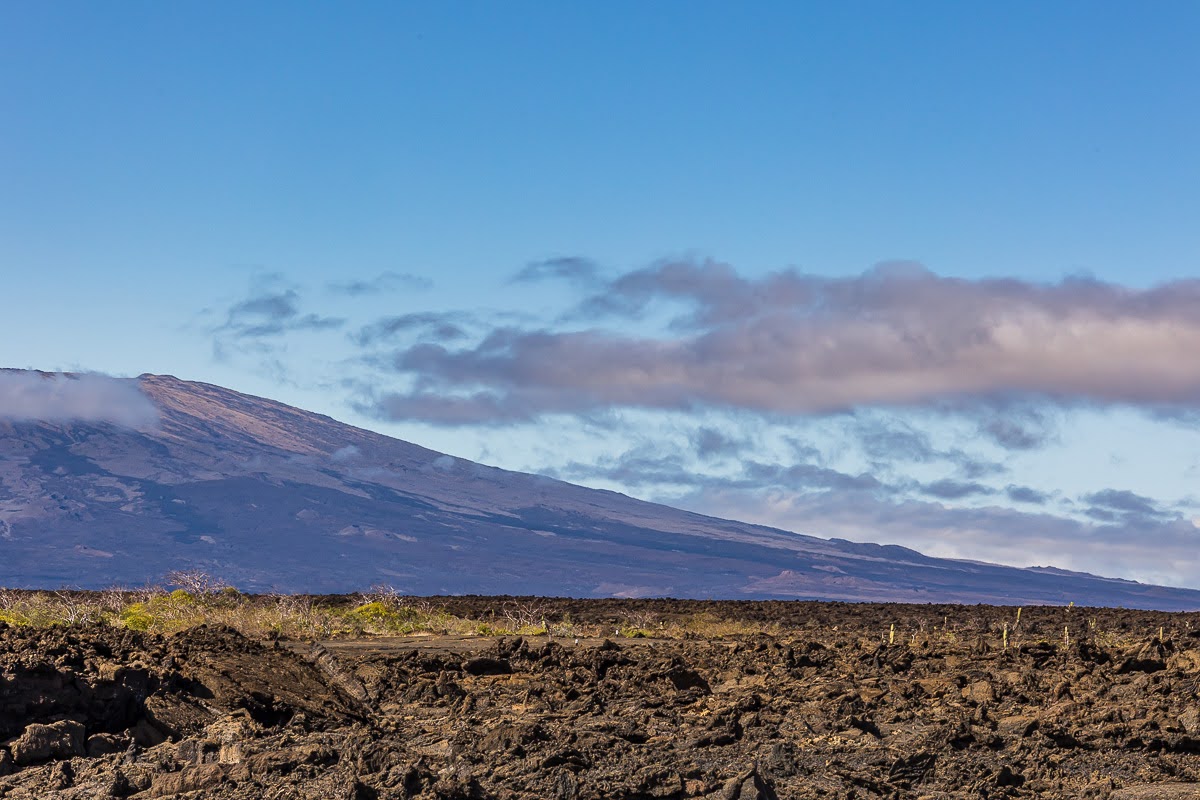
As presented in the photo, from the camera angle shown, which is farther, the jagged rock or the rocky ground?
the jagged rock

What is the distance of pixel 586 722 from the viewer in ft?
43.1

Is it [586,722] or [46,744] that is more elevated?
[586,722]

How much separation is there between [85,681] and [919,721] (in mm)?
7481

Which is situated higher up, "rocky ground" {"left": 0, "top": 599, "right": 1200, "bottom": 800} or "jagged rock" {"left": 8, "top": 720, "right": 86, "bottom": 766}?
"rocky ground" {"left": 0, "top": 599, "right": 1200, "bottom": 800}

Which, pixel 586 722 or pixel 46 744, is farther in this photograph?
pixel 586 722

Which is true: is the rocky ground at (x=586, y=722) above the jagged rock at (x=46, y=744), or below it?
above

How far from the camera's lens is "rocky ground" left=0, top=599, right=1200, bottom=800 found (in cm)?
981

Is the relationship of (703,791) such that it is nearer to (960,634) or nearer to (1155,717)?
(1155,717)

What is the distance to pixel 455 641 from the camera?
91.2ft

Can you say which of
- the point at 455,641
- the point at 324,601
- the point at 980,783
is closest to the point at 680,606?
the point at 324,601

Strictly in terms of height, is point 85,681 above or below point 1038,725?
below

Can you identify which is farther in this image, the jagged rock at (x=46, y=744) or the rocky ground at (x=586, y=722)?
the jagged rock at (x=46, y=744)

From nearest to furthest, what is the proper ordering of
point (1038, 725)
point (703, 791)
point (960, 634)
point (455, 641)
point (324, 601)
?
point (703, 791) → point (1038, 725) → point (455, 641) → point (960, 634) → point (324, 601)

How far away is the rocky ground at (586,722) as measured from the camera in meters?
9.81
